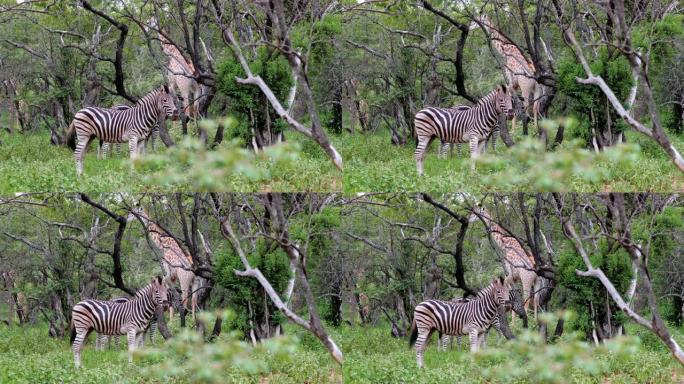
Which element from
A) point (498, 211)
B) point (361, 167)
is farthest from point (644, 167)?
point (361, 167)

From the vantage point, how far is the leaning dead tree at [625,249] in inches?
457

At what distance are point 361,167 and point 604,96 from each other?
332cm

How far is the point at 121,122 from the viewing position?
1205 centimetres

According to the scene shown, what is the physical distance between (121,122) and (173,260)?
192 cm

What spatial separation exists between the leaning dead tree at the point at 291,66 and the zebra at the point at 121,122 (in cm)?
125

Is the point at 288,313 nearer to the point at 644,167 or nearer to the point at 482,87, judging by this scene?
the point at 482,87

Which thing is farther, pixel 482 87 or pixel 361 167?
pixel 482 87

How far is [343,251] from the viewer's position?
1195 cm

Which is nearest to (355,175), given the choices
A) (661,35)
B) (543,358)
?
(543,358)

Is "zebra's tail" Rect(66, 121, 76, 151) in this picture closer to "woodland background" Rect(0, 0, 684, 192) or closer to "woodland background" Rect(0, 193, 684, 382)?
"woodland background" Rect(0, 0, 684, 192)

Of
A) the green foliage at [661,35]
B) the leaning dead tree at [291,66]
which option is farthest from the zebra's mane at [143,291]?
the green foliage at [661,35]

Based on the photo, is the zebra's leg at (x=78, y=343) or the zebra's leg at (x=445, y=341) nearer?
the zebra's leg at (x=78, y=343)

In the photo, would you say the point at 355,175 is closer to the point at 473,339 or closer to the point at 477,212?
the point at 477,212

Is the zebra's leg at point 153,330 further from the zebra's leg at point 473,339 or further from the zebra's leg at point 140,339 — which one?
the zebra's leg at point 473,339
